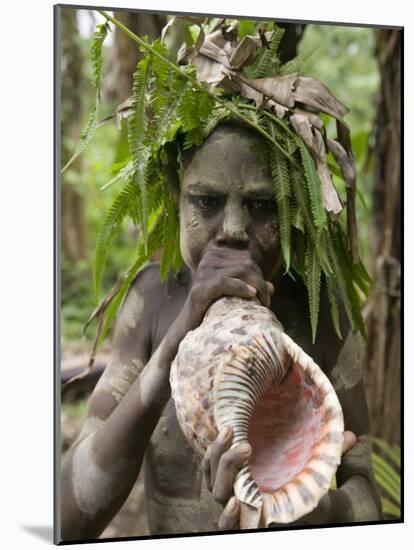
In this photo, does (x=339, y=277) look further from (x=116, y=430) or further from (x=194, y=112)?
(x=116, y=430)

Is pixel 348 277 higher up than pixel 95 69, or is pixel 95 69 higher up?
pixel 95 69

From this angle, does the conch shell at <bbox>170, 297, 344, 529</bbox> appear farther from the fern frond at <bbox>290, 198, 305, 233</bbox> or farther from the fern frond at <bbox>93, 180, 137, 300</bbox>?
the fern frond at <bbox>93, 180, 137, 300</bbox>

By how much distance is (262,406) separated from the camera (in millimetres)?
2619

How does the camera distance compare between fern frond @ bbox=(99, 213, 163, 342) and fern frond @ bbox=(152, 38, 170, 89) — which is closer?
fern frond @ bbox=(152, 38, 170, 89)

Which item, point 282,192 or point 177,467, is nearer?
point 282,192

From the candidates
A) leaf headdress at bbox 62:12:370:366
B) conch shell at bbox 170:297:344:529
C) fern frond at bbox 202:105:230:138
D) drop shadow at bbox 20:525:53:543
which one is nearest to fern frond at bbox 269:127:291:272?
leaf headdress at bbox 62:12:370:366

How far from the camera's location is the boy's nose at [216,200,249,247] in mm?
2764

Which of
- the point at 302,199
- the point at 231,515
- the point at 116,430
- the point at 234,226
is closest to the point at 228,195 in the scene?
the point at 234,226

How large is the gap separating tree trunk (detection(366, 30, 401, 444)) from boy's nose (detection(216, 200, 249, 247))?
4.21ft

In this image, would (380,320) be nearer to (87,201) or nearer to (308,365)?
(308,365)

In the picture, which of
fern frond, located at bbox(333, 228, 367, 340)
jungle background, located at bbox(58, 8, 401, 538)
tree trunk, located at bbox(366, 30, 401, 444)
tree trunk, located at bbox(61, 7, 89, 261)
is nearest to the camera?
fern frond, located at bbox(333, 228, 367, 340)

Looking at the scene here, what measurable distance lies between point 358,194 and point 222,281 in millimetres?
A: 763

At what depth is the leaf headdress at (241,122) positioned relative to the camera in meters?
2.71

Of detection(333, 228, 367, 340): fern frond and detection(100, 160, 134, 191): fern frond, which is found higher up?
detection(100, 160, 134, 191): fern frond
